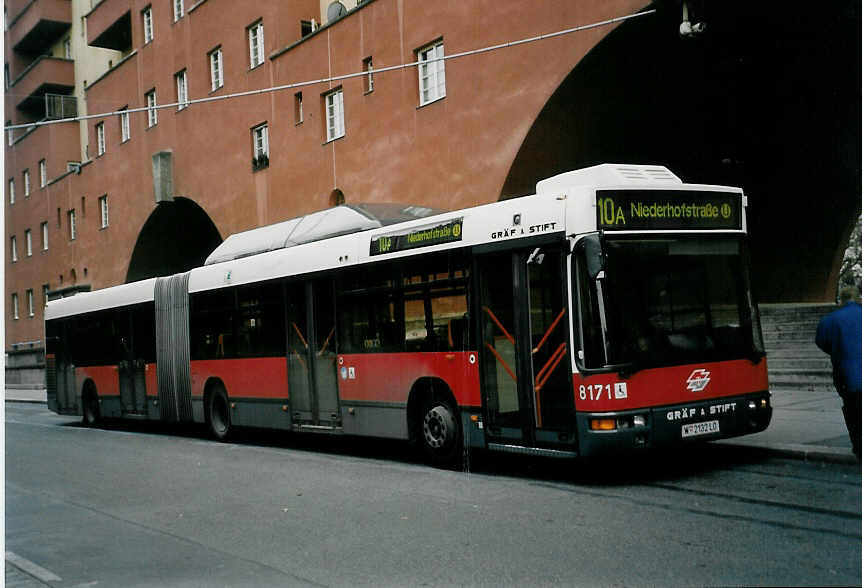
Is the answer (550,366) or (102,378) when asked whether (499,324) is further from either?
(102,378)

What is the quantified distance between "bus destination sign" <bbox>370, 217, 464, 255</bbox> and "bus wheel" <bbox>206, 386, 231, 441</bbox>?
5405 mm

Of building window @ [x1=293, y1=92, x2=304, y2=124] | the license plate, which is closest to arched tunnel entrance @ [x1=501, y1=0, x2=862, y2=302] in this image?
building window @ [x1=293, y1=92, x2=304, y2=124]

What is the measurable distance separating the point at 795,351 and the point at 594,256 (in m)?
10.5

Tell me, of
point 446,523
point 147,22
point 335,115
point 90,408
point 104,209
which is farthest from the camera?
point 104,209

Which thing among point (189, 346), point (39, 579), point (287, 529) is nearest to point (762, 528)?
point (287, 529)

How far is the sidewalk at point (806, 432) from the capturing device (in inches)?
392

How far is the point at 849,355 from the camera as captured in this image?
9203 mm

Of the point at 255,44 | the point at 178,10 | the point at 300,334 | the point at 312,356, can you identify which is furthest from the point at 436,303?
the point at 178,10

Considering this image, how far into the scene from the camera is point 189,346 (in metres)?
17.5

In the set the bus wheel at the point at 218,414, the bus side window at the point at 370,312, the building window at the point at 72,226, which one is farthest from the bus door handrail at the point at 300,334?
the building window at the point at 72,226

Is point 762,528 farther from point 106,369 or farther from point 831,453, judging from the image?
point 106,369

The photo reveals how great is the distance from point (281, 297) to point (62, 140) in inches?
1361

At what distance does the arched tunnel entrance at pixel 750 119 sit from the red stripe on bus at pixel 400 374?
8.19 metres

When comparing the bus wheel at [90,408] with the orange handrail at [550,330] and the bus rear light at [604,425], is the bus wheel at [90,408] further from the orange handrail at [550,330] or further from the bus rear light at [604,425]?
the bus rear light at [604,425]
